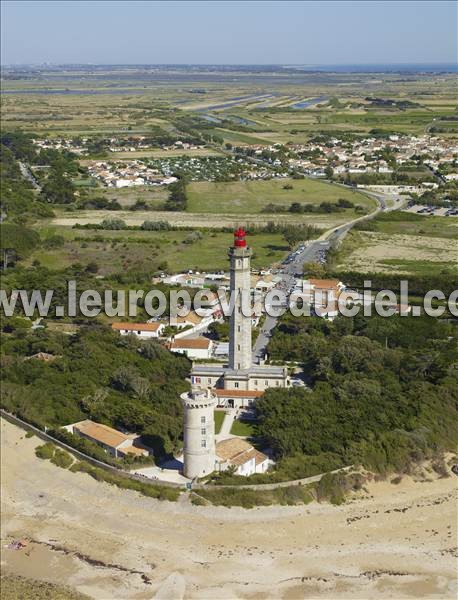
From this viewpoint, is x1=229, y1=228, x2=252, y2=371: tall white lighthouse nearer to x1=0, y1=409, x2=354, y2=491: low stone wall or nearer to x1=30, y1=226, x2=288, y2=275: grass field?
x1=0, y1=409, x2=354, y2=491: low stone wall

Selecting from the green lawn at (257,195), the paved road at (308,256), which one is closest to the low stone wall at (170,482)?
the paved road at (308,256)

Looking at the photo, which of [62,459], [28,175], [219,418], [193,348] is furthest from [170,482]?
[28,175]

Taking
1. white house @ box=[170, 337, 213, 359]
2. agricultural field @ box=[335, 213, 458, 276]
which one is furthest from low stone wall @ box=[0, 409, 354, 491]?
agricultural field @ box=[335, 213, 458, 276]

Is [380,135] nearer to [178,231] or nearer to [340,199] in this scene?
[340,199]

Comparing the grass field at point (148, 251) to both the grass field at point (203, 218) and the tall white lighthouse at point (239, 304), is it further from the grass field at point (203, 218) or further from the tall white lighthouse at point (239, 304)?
the tall white lighthouse at point (239, 304)

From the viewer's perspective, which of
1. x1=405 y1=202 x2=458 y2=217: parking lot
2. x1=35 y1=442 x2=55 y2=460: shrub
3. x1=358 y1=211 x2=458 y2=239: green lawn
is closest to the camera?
x1=35 y1=442 x2=55 y2=460: shrub

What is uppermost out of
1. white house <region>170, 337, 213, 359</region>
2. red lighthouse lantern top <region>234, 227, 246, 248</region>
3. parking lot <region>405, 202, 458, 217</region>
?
red lighthouse lantern top <region>234, 227, 246, 248</region>
